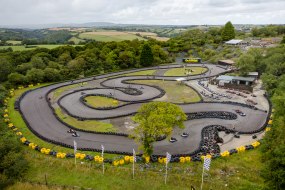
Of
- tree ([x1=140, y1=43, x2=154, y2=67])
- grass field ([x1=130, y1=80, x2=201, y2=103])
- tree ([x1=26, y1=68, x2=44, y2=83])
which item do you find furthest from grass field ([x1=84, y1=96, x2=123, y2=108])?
tree ([x1=140, y1=43, x2=154, y2=67])

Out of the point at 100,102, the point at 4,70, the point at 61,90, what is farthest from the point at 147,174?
the point at 4,70

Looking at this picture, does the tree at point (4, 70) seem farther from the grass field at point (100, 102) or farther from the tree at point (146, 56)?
the tree at point (146, 56)

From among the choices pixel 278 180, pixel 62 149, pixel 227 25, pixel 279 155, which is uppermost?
pixel 227 25

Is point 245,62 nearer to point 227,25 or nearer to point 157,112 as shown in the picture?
point 157,112

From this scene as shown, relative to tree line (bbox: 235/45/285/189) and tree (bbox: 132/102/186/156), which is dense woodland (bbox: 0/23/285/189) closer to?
tree line (bbox: 235/45/285/189)

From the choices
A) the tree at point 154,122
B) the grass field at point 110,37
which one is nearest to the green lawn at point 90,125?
the tree at point 154,122

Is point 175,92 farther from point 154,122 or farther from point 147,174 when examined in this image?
point 147,174

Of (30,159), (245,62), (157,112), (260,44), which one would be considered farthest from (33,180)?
(260,44)
